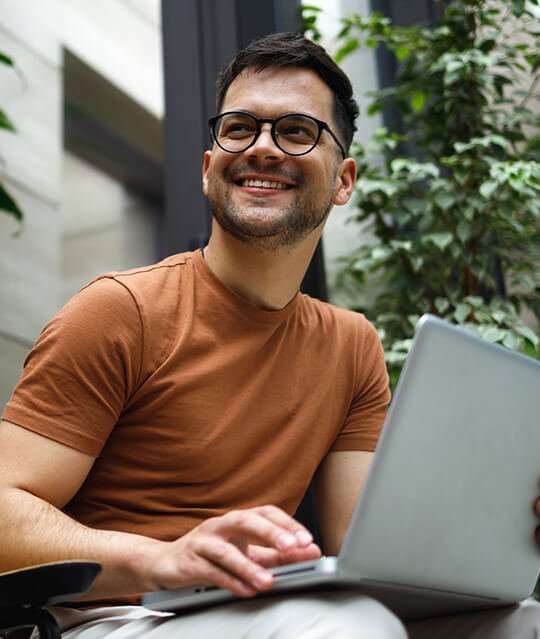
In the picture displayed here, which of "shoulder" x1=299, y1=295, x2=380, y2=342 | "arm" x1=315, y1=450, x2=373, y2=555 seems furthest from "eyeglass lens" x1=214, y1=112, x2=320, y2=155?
"arm" x1=315, y1=450, x2=373, y2=555

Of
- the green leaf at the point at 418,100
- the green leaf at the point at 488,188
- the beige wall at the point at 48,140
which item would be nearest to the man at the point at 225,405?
the green leaf at the point at 488,188

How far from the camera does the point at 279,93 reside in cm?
145

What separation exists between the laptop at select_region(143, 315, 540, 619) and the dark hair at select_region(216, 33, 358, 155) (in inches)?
29.1

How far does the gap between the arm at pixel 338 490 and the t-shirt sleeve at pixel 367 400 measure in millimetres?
19

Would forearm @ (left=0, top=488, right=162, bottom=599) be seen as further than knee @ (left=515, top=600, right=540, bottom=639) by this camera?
No

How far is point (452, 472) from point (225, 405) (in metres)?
0.47

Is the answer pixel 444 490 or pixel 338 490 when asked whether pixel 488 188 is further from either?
pixel 444 490

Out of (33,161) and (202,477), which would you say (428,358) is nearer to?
(202,477)

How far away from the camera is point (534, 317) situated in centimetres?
265

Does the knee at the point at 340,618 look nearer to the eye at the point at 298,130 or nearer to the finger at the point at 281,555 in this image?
the finger at the point at 281,555

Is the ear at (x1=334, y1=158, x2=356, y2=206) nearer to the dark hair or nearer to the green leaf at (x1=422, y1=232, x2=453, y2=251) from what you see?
the dark hair

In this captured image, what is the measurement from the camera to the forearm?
98 centimetres

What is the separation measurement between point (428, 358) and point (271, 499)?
1.82 ft

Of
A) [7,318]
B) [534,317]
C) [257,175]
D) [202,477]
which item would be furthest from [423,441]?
[7,318]
